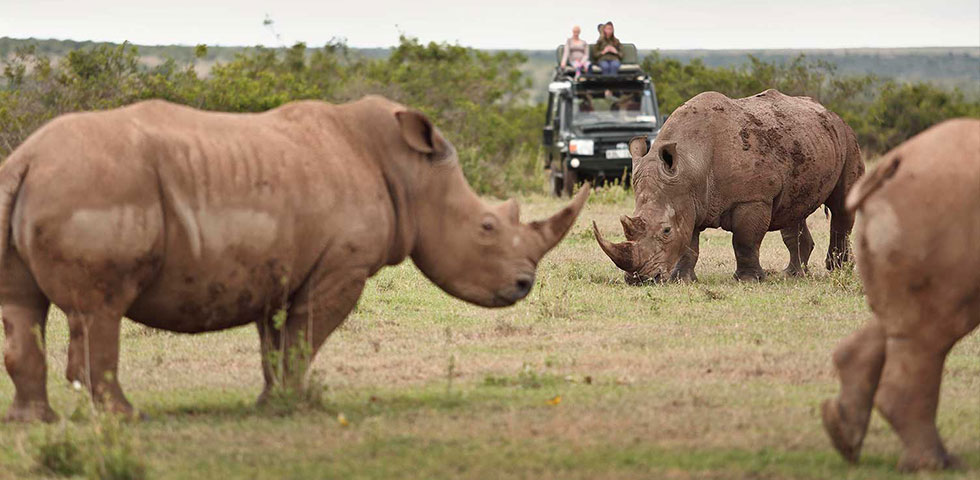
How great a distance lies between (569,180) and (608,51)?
2.36 m

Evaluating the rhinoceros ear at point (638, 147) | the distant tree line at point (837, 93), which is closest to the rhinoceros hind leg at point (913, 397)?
the rhinoceros ear at point (638, 147)

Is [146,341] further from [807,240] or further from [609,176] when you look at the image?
[609,176]

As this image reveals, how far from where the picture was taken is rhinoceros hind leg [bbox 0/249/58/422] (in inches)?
273

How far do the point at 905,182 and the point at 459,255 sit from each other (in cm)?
245

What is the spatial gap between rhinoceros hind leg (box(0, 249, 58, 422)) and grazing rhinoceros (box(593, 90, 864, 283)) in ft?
21.2

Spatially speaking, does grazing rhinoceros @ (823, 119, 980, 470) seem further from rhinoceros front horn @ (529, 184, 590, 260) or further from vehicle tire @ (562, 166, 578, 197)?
vehicle tire @ (562, 166, 578, 197)

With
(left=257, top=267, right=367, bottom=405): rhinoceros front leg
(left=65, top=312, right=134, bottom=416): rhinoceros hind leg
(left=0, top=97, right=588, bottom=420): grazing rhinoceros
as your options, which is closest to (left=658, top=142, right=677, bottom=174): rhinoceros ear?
(left=0, top=97, right=588, bottom=420): grazing rhinoceros

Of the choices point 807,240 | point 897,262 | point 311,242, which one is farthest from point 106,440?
point 807,240

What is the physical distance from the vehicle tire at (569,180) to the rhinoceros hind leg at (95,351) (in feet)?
62.2

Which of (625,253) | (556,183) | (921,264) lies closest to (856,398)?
(921,264)

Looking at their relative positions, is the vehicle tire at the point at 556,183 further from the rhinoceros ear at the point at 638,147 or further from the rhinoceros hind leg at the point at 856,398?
the rhinoceros hind leg at the point at 856,398

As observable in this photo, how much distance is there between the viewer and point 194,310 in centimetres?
702

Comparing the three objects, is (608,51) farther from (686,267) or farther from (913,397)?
(913,397)

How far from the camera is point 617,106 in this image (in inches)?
1052
